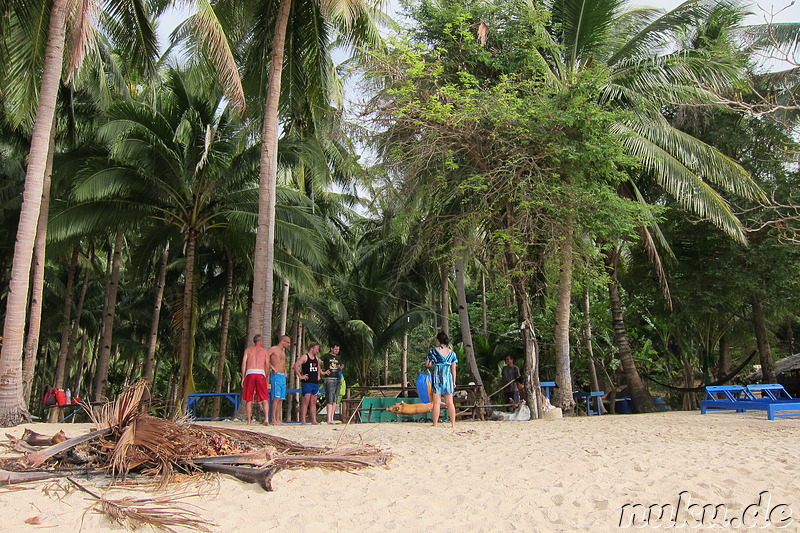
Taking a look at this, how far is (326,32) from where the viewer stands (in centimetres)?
1305

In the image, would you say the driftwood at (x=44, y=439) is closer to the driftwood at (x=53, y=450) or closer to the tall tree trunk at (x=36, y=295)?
the driftwood at (x=53, y=450)

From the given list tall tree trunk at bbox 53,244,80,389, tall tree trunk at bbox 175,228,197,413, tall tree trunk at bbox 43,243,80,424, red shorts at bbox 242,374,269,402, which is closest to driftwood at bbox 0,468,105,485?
red shorts at bbox 242,374,269,402

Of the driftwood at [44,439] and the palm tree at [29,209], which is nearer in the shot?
the driftwood at [44,439]

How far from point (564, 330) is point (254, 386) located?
244 inches

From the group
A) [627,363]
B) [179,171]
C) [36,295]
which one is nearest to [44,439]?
[36,295]

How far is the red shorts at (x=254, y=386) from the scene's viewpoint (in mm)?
9125

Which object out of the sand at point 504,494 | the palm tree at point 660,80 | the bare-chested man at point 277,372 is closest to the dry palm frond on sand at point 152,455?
the sand at point 504,494

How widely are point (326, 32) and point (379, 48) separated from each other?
1386 mm

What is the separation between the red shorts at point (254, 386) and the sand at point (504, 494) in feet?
11.9

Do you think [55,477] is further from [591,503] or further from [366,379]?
[366,379]

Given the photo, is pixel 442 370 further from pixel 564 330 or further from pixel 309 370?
pixel 564 330

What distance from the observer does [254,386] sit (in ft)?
30.1
